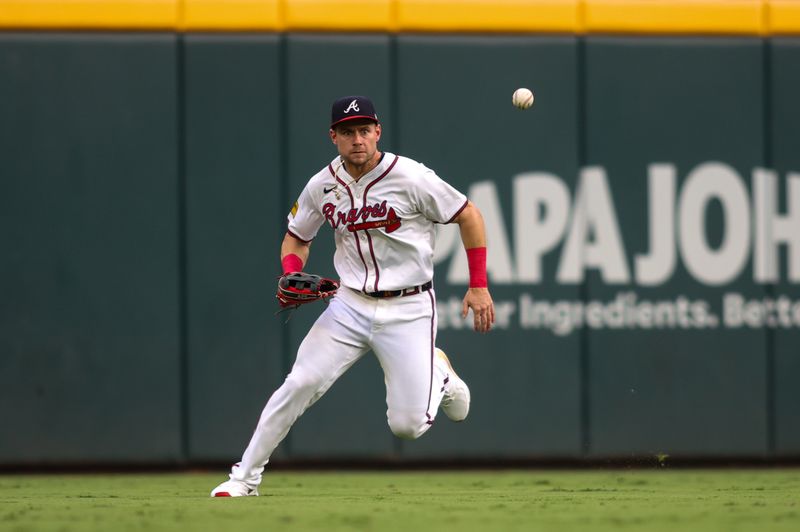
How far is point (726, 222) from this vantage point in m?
7.94

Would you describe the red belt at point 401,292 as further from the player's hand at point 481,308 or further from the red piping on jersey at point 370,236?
the player's hand at point 481,308

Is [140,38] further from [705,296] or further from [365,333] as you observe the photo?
[705,296]

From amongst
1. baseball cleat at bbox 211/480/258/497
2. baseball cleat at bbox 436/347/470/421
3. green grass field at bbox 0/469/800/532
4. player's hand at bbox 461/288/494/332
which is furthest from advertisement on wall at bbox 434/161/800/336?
baseball cleat at bbox 211/480/258/497

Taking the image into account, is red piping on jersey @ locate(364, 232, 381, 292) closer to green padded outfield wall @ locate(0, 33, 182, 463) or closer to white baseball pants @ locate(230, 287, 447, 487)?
white baseball pants @ locate(230, 287, 447, 487)

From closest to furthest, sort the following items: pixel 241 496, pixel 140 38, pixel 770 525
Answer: pixel 770 525 → pixel 241 496 → pixel 140 38

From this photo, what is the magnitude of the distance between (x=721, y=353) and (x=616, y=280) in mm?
815

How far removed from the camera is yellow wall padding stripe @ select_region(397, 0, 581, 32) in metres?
7.78

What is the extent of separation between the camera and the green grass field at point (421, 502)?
4613mm

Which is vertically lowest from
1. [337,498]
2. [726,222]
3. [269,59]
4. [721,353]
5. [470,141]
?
[337,498]

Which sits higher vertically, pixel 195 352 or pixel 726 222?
pixel 726 222

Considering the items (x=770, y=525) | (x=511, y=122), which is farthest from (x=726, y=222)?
(x=770, y=525)

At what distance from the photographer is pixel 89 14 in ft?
25.1

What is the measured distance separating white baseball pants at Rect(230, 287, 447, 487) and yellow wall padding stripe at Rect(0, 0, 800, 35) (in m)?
2.55

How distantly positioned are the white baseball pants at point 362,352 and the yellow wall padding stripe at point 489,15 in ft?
8.38
